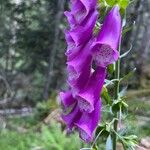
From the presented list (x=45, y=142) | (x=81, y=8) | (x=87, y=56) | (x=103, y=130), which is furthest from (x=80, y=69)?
(x=45, y=142)

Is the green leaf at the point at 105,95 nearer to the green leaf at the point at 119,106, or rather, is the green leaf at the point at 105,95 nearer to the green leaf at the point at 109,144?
the green leaf at the point at 119,106

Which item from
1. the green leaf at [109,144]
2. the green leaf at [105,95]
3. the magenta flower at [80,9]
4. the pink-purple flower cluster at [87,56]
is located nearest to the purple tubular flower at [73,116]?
the pink-purple flower cluster at [87,56]

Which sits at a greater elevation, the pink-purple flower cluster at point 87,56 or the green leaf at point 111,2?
the green leaf at point 111,2

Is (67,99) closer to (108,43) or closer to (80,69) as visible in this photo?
(80,69)

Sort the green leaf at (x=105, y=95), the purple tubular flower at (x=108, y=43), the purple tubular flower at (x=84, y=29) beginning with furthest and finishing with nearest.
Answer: the green leaf at (x=105, y=95) < the purple tubular flower at (x=84, y=29) < the purple tubular flower at (x=108, y=43)

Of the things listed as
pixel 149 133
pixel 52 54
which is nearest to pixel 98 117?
pixel 149 133

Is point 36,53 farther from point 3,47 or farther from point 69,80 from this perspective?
point 69,80
